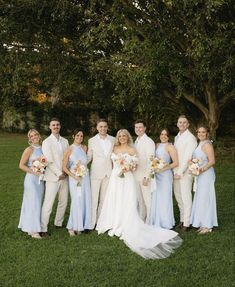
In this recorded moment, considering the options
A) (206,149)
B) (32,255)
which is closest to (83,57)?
(206,149)

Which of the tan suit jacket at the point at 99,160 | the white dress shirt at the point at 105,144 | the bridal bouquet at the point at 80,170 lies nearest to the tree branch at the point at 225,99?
the white dress shirt at the point at 105,144

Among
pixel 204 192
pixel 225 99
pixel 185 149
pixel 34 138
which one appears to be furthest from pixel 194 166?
pixel 225 99

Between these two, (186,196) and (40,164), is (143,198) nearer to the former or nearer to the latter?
(186,196)

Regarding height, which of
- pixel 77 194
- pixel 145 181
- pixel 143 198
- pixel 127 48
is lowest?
pixel 143 198

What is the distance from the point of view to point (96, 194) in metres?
9.59

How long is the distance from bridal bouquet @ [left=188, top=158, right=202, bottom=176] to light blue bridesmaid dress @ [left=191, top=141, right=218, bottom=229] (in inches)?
6.8

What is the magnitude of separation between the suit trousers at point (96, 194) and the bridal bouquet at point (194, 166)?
1566 millimetres

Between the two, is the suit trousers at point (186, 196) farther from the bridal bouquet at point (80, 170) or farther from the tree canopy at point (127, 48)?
the tree canopy at point (127, 48)

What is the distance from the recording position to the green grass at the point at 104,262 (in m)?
6.78

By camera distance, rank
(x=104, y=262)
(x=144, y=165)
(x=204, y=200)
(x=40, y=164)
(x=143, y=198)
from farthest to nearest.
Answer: (x=143, y=198)
(x=144, y=165)
(x=204, y=200)
(x=40, y=164)
(x=104, y=262)

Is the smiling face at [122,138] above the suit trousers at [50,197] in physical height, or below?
above

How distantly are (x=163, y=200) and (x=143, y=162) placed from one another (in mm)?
800

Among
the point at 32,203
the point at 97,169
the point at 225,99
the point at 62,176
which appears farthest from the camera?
the point at 225,99

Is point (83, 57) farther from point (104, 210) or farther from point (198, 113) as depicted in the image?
point (104, 210)
